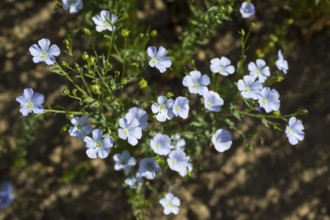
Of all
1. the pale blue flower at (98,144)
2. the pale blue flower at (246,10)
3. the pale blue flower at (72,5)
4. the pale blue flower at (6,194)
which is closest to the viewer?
the pale blue flower at (98,144)

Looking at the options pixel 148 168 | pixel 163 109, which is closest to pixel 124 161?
pixel 148 168

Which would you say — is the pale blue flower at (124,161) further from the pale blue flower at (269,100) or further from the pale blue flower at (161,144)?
the pale blue flower at (269,100)

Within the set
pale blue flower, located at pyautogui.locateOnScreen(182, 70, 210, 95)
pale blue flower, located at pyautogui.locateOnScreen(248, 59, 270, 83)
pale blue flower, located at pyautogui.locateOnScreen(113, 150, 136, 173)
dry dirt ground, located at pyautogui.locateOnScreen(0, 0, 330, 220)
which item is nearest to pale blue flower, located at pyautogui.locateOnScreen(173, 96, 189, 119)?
pale blue flower, located at pyautogui.locateOnScreen(182, 70, 210, 95)

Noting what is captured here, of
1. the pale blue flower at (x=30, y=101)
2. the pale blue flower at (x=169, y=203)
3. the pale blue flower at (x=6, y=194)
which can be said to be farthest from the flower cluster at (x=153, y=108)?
the pale blue flower at (x=6, y=194)

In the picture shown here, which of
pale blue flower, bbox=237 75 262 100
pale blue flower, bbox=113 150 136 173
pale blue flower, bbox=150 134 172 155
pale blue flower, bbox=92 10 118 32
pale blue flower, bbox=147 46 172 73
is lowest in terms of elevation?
pale blue flower, bbox=113 150 136 173

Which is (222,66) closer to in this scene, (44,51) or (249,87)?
(249,87)

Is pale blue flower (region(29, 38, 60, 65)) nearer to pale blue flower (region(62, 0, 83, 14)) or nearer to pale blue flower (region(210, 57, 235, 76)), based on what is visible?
pale blue flower (region(62, 0, 83, 14))

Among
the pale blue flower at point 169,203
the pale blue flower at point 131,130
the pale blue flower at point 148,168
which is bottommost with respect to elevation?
the pale blue flower at point 169,203
